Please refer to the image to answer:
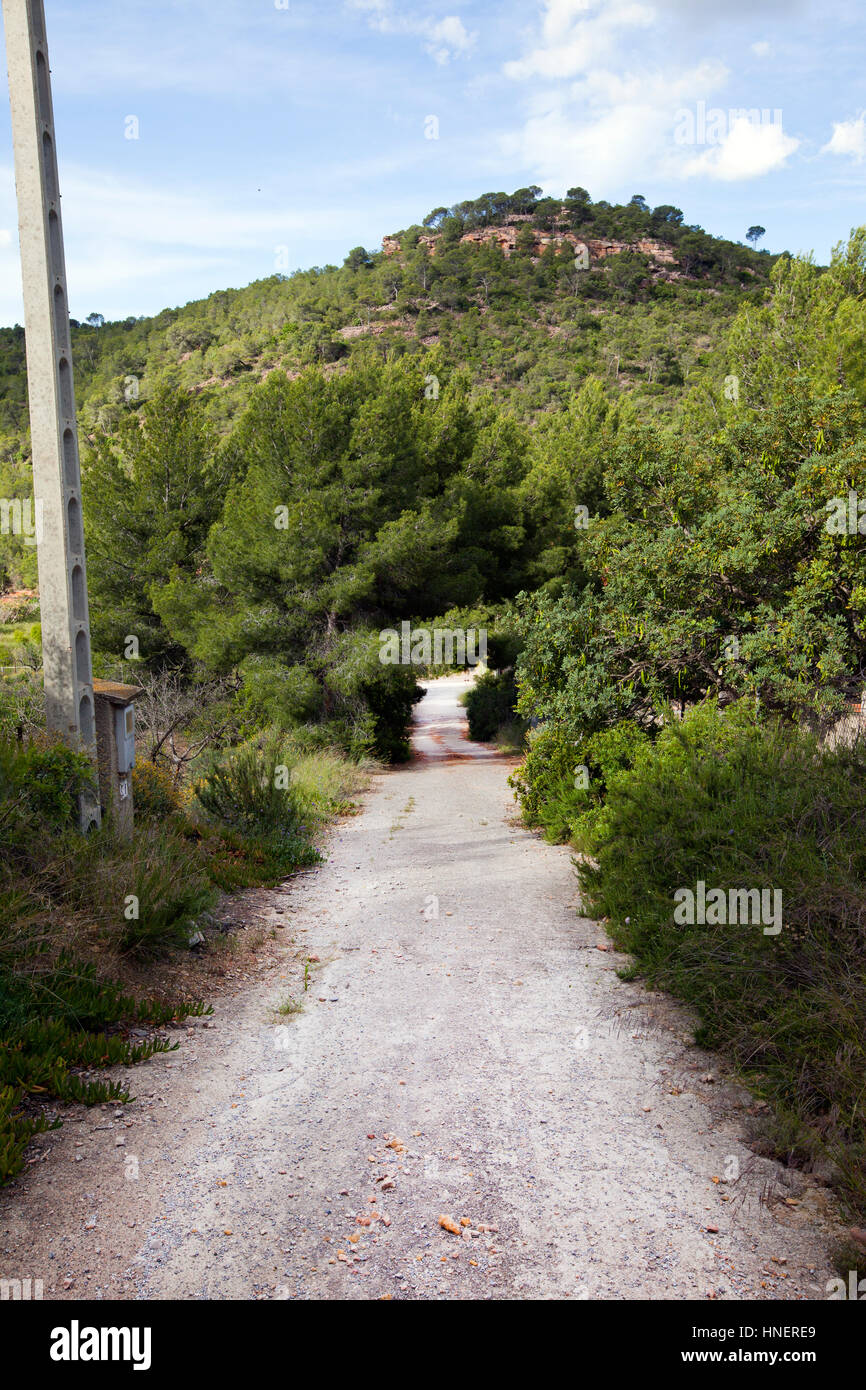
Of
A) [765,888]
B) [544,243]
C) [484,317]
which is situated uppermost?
[544,243]

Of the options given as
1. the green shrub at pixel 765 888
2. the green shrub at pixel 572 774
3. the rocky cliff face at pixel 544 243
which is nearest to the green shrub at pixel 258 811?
the green shrub at pixel 572 774

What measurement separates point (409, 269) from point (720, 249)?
1118 inches

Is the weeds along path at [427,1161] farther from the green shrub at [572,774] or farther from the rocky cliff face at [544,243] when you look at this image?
the rocky cliff face at [544,243]

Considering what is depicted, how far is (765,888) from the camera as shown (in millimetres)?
5082

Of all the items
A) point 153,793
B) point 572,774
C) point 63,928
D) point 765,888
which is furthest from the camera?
point 572,774

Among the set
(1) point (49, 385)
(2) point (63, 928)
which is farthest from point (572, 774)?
(1) point (49, 385)

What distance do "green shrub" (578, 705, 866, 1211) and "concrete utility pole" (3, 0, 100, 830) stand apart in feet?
14.2

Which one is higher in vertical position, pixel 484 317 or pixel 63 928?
pixel 484 317

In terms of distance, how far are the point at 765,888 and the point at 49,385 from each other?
242 inches

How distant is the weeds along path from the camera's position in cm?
304

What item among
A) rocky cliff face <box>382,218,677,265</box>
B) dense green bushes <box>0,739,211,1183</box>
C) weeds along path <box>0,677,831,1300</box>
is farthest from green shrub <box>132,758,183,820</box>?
rocky cliff face <box>382,218,677,265</box>

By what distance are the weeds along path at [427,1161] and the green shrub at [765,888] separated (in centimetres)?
27

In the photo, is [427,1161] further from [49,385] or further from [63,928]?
[49,385]
